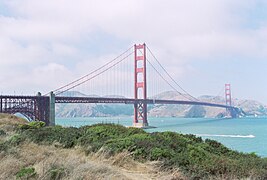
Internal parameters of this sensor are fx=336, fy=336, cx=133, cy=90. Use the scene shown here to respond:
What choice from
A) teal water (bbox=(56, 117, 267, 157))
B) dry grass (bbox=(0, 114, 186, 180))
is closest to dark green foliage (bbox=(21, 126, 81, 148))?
dry grass (bbox=(0, 114, 186, 180))

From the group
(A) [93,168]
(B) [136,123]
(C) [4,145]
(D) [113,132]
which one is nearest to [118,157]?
(A) [93,168]

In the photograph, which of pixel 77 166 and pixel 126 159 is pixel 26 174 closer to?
pixel 77 166

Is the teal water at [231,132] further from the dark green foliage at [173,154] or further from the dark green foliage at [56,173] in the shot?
the dark green foliage at [56,173]

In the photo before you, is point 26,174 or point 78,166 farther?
point 78,166

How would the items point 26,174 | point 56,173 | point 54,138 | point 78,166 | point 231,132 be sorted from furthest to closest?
1. point 231,132
2. point 54,138
3. point 78,166
4. point 56,173
5. point 26,174

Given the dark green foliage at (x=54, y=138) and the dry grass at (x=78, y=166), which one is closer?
the dry grass at (x=78, y=166)

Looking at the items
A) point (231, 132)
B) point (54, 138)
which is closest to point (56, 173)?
point (54, 138)

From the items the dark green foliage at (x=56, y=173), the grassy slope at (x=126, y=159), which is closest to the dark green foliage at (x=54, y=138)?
the grassy slope at (x=126, y=159)

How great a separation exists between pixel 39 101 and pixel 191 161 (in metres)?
51.8

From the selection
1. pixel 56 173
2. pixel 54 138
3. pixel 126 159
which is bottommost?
pixel 126 159

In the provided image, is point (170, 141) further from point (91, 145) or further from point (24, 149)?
point (24, 149)

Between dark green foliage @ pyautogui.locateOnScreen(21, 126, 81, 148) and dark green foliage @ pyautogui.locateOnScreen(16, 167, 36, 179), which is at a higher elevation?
dark green foliage @ pyautogui.locateOnScreen(21, 126, 81, 148)

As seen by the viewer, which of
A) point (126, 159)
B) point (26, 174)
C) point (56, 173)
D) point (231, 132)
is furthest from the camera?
point (231, 132)

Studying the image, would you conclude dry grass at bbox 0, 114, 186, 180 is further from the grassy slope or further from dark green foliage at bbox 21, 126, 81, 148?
dark green foliage at bbox 21, 126, 81, 148
